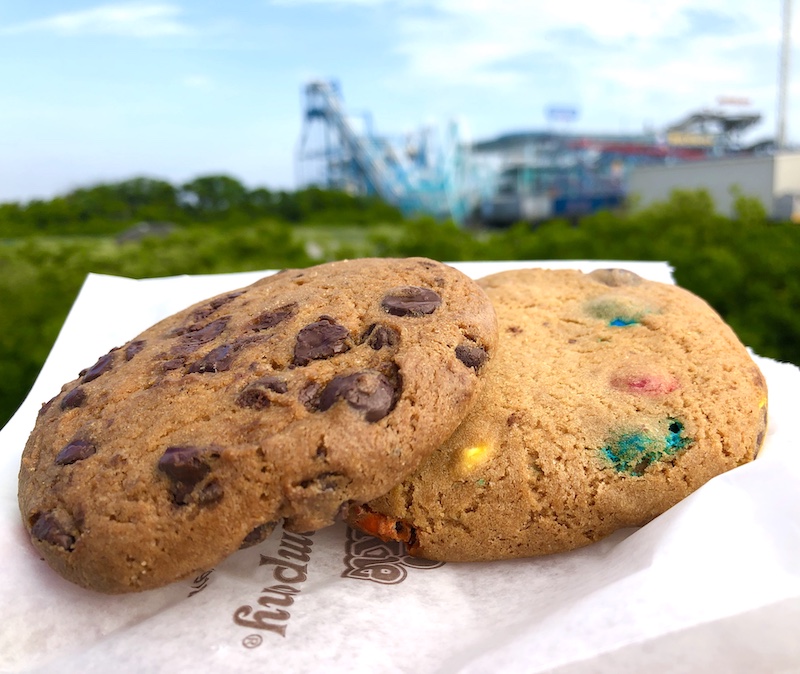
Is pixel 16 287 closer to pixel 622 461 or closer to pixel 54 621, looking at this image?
pixel 54 621

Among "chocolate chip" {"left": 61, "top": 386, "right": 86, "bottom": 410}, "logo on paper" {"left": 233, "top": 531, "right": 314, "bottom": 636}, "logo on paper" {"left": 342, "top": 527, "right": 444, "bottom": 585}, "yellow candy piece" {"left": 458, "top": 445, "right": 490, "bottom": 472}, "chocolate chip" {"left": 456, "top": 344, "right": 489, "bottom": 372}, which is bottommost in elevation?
"logo on paper" {"left": 342, "top": 527, "right": 444, "bottom": 585}

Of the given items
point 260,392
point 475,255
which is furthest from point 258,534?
point 475,255

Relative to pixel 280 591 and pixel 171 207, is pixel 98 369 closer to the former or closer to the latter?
pixel 280 591

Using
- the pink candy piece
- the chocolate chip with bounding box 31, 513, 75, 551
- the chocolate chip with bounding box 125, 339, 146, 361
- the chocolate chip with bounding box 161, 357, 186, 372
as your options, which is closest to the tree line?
the chocolate chip with bounding box 125, 339, 146, 361

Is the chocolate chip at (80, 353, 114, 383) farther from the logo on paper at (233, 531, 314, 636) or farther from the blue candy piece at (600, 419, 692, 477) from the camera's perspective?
the blue candy piece at (600, 419, 692, 477)

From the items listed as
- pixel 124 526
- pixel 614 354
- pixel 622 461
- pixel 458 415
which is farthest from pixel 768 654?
pixel 124 526
